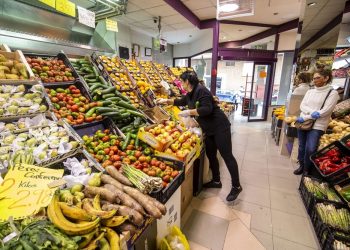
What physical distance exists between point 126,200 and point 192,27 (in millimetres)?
6381

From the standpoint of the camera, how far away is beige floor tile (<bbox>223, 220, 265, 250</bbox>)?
1973 mm

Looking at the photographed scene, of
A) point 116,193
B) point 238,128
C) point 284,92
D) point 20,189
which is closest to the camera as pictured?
point 20,189

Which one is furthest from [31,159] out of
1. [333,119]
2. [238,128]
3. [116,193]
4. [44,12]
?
[238,128]

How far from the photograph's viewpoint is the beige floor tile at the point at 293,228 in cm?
206

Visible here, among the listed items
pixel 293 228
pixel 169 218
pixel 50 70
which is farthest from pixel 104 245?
pixel 50 70

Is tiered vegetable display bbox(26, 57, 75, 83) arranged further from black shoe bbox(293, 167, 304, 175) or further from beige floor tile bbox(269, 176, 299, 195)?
black shoe bbox(293, 167, 304, 175)

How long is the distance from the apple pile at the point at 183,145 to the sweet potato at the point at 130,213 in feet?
2.85

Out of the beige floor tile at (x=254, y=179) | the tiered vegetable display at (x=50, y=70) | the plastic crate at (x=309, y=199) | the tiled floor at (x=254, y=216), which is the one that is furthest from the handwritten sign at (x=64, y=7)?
the plastic crate at (x=309, y=199)

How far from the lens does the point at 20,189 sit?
3.63ft

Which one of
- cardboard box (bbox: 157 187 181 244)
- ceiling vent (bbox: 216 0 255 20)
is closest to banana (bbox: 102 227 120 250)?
cardboard box (bbox: 157 187 181 244)

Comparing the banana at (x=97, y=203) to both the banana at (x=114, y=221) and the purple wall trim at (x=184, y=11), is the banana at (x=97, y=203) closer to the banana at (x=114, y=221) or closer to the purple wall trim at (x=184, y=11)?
the banana at (x=114, y=221)

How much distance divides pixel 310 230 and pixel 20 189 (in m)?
2.79

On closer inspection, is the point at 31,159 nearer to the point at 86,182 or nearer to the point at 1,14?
the point at 86,182

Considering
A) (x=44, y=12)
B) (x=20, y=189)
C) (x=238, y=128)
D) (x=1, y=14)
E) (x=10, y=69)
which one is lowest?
(x=238, y=128)
